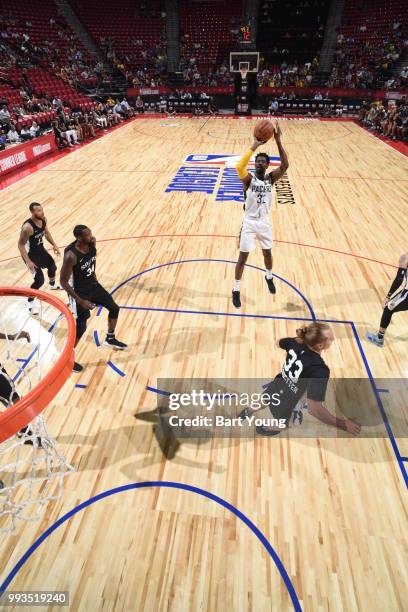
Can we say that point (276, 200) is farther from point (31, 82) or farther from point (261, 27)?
point (261, 27)

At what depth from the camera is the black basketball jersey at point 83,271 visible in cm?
392

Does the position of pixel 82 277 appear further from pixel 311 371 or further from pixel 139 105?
pixel 139 105

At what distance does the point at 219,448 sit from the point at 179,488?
541 mm

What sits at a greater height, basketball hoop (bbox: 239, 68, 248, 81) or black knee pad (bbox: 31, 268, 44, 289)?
basketball hoop (bbox: 239, 68, 248, 81)

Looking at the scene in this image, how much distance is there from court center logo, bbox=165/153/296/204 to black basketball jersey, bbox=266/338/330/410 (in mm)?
7184

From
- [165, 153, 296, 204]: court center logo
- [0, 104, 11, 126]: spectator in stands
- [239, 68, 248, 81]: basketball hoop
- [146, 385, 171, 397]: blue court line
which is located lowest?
[165, 153, 296, 204]: court center logo

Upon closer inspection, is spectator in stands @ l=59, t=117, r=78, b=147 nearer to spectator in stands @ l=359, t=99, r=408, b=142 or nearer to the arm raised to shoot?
the arm raised to shoot

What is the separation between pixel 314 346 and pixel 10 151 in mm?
12637

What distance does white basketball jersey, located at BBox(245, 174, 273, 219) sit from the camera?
4.89m

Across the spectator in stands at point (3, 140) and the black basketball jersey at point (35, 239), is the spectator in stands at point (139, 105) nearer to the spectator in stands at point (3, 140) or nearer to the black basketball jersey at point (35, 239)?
the spectator in stands at point (3, 140)

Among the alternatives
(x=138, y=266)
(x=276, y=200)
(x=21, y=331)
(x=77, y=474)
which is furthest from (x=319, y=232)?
(x=77, y=474)

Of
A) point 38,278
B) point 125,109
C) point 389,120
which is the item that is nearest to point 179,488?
point 38,278

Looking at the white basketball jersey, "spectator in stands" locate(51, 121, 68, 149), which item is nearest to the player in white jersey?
the white basketball jersey

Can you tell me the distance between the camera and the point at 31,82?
1983 cm
